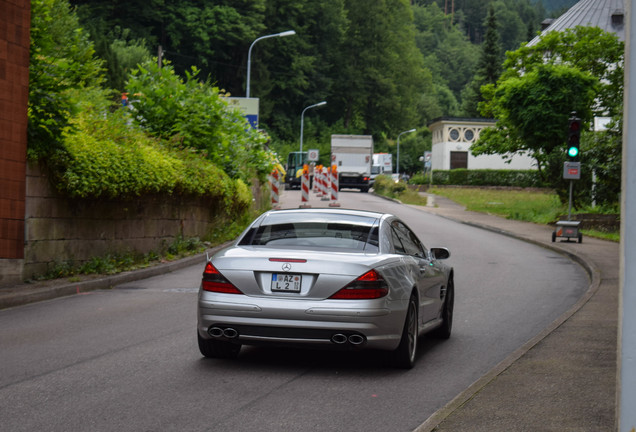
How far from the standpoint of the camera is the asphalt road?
5828 mm

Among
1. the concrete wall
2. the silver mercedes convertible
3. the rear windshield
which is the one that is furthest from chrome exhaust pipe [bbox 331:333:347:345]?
the concrete wall

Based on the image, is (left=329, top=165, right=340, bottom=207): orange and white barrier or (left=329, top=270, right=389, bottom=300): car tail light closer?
(left=329, top=270, right=389, bottom=300): car tail light

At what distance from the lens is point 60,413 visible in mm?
5855

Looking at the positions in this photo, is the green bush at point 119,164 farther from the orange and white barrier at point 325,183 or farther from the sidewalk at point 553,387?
the orange and white barrier at point 325,183

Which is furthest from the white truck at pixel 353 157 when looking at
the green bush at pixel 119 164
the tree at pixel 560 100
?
the green bush at pixel 119 164

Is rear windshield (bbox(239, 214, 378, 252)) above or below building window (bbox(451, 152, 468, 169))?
below

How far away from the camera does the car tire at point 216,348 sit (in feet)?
25.7

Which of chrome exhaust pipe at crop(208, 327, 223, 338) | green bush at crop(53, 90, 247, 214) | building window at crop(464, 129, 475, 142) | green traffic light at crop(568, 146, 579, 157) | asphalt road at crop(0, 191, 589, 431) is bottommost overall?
asphalt road at crop(0, 191, 589, 431)

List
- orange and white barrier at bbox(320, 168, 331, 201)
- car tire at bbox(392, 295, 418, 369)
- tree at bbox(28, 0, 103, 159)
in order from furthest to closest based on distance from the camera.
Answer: orange and white barrier at bbox(320, 168, 331, 201) → tree at bbox(28, 0, 103, 159) → car tire at bbox(392, 295, 418, 369)

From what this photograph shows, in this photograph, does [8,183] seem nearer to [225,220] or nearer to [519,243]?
[225,220]

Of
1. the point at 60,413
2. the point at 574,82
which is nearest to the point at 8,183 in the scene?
the point at 60,413

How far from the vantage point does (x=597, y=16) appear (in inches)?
2798

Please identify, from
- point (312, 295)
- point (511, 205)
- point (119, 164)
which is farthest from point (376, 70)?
point (312, 295)

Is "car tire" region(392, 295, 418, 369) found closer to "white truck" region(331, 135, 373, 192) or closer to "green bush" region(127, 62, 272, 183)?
"green bush" region(127, 62, 272, 183)
